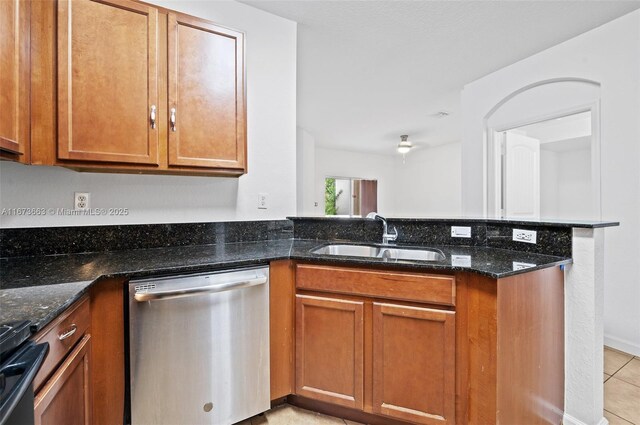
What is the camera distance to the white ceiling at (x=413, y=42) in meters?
2.14

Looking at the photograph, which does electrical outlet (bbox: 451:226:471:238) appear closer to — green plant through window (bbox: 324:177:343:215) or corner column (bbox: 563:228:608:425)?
corner column (bbox: 563:228:608:425)

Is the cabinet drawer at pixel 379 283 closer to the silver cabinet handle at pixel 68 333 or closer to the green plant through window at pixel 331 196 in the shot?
the silver cabinet handle at pixel 68 333

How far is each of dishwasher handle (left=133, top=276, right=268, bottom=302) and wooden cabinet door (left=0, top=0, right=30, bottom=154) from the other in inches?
30.5

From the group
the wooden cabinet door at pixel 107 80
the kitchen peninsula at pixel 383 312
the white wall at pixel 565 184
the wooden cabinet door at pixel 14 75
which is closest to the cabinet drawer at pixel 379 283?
the kitchen peninsula at pixel 383 312

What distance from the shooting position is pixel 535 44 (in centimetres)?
262

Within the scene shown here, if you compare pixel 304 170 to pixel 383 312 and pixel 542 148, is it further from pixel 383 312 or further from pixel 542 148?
pixel 383 312

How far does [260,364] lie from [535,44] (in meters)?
3.29

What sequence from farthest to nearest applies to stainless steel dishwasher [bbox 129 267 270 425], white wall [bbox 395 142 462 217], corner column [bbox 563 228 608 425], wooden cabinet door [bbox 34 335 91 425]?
white wall [bbox 395 142 462 217] < corner column [bbox 563 228 608 425] < stainless steel dishwasher [bbox 129 267 270 425] < wooden cabinet door [bbox 34 335 91 425]

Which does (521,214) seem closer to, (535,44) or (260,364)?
(535,44)

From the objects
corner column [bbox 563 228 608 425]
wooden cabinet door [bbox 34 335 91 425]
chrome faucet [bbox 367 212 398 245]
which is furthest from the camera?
chrome faucet [bbox 367 212 398 245]

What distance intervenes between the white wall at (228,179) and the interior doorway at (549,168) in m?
2.34

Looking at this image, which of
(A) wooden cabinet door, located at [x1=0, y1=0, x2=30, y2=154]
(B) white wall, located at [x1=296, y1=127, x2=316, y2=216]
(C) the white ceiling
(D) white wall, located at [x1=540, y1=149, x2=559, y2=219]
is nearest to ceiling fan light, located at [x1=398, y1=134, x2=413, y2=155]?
(C) the white ceiling

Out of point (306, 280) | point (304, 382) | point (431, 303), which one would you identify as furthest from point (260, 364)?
point (431, 303)

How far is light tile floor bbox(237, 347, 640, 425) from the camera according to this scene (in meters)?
1.59
